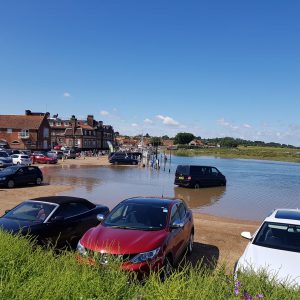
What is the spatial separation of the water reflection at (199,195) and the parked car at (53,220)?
1056 cm

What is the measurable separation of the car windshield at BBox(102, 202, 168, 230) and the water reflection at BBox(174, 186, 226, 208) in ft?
38.7

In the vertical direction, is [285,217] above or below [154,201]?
below

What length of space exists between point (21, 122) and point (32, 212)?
7097 centimetres

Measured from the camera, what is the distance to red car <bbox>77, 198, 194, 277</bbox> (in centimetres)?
653

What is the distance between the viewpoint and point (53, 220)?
930cm

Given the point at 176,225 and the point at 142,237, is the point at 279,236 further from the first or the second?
the point at 142,237

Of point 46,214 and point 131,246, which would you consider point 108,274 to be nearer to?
point 131,246

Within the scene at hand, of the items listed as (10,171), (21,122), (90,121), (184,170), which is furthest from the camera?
(90,121)

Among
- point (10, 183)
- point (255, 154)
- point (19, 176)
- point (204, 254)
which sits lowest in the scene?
point (255, 154)

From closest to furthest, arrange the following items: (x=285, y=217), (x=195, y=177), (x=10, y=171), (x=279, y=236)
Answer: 1. (x=279, y=236)
2. (x=285, y=217)
3. (x=10, y=171)
4. (x=195, y=177)

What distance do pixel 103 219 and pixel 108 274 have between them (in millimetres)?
3559

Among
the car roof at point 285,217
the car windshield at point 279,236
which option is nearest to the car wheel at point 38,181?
the car roof at point 285,217

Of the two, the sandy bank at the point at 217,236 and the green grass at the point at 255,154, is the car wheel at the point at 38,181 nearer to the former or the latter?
the sandy bank at the point at 217,236

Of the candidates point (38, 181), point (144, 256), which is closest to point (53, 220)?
point (144, 256)
